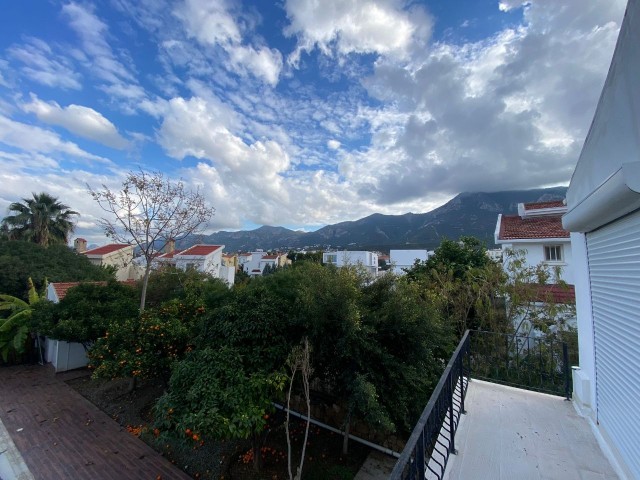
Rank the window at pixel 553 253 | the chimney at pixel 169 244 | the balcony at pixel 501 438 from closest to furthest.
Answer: the balcony at pixel 501 438
the chimney at pixel 169 244
the window at pixel 553 253

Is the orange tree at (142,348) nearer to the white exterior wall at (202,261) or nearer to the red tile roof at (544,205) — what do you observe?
the white exterior wall at (202,261)

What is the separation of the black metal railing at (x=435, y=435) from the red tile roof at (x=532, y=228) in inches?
526

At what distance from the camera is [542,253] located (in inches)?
594

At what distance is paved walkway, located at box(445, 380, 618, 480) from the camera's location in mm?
2928

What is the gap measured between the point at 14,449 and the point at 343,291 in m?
9.14

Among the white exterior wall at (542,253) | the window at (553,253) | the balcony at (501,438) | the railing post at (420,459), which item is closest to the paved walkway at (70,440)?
the balcony at (501,438)

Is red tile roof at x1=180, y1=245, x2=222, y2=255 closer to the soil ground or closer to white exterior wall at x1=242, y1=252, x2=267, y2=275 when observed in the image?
the soil ground

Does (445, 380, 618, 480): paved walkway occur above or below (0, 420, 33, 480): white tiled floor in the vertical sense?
above

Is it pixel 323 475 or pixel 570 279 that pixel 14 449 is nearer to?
pixel 323 475

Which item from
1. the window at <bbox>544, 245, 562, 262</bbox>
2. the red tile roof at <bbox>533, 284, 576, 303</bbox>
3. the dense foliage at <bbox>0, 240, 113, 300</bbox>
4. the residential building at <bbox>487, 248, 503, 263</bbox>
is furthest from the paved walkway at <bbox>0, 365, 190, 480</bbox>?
the window at <bbox>544, 245, 562, 262</bbox>

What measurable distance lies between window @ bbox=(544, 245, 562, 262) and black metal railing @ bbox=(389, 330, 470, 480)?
13464mm

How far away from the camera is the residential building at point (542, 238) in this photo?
14305 millimetres

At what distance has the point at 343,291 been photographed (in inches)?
228

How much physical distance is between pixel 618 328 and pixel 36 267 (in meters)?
24.4
